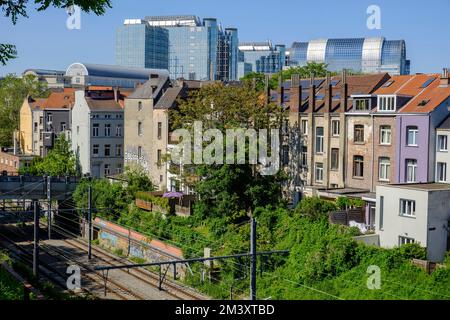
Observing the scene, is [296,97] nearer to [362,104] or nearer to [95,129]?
[362,104]

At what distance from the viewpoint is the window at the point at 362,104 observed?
133 ft

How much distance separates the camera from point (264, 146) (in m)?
38.9

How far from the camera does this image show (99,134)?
6206 centimetres

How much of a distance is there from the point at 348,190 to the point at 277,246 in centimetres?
827

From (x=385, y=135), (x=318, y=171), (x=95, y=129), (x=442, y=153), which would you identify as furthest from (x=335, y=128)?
(x=95, y=129)

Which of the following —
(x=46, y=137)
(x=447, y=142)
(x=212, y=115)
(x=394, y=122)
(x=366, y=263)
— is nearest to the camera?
(x=366, y=263)

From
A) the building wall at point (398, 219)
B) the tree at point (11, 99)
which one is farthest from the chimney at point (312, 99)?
the tree at point (11, 99)

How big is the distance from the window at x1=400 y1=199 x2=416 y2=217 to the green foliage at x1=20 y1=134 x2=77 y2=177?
1491 inches

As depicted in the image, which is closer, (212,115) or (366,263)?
(366,263)

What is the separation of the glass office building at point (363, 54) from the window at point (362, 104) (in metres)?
139

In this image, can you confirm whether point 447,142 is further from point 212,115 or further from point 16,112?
point 16,112

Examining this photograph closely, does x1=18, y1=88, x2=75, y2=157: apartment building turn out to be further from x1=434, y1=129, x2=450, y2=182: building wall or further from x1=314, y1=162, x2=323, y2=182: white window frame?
x1=434, y1=129, x2=450, y2=182: building wall
